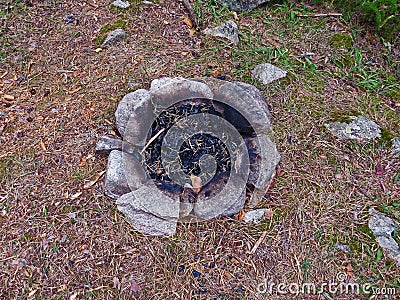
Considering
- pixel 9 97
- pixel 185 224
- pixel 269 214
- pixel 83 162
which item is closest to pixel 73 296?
pixel 185 224

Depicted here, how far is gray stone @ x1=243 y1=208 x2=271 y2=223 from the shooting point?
84.1 inches

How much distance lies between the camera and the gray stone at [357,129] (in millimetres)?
2469

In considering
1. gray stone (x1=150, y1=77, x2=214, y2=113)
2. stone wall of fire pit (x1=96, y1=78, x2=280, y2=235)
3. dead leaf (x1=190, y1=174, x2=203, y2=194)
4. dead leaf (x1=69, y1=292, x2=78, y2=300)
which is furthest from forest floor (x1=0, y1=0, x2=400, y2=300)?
gray stone (x1=150, y1=77, x2=214, y2=113)

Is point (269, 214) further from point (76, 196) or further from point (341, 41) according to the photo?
point (341, 41)

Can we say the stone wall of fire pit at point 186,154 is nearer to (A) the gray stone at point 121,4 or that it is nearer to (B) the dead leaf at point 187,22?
(B) the dead leaf at point 187,22

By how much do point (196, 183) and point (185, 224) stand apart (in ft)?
0.79

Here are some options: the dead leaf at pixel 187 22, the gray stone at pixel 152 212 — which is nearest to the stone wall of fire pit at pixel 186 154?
the gray stone at pixel 152 212

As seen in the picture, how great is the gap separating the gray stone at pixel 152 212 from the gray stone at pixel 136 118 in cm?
35

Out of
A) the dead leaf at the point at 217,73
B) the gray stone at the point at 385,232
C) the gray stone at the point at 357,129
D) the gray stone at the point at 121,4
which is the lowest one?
the gray stone at the point at 385,232

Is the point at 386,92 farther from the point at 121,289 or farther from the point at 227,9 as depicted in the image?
the point at 121,289

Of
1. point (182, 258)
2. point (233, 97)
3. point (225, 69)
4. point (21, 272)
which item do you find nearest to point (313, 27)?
point (225, 69)

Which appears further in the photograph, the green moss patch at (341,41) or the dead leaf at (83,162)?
the green moss patch at (341,41)

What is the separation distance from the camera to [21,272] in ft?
6.46

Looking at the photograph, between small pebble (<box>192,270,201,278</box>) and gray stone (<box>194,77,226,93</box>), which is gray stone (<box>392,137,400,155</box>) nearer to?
gray stone (<box>194,77,226,93</box>)
